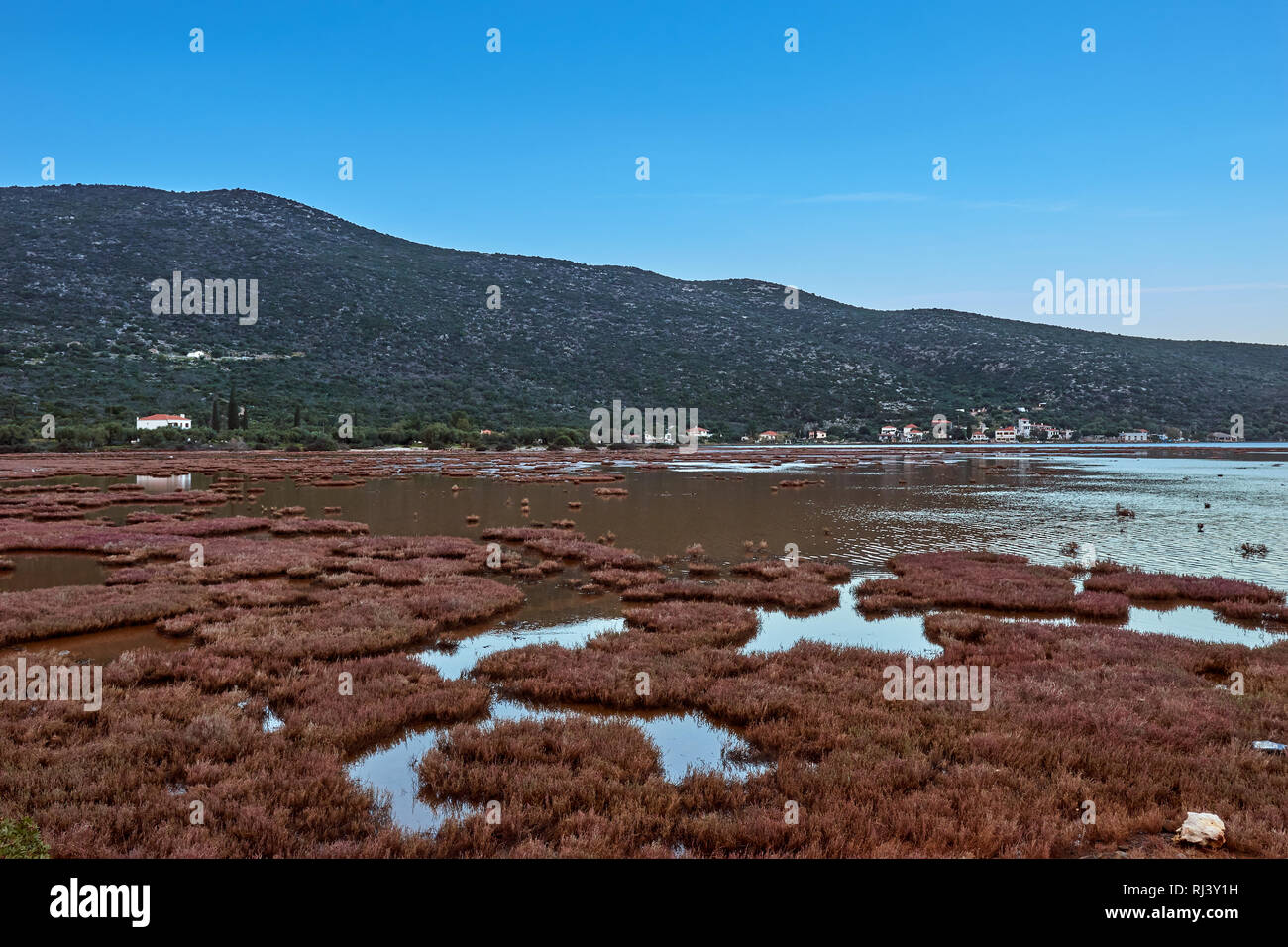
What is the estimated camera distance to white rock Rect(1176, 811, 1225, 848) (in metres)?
6.61

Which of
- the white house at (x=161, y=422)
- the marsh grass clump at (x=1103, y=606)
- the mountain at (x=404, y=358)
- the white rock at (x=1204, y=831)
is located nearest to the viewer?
the white rock at (x=1204, y=831)

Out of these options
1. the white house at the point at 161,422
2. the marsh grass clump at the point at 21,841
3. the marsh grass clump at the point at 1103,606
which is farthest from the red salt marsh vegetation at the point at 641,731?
the white house at the point at 161,422

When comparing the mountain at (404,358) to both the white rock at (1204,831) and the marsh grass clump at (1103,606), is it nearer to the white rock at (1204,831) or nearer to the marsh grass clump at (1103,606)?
the marsh grass clump at (1103,606)

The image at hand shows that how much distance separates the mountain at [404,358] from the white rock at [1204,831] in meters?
128

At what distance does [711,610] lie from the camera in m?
16.7

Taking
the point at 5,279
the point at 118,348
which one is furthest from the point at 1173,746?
the point at 5,279

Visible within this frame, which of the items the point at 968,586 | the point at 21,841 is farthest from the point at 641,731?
the point at 968,586

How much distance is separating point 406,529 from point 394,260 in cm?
19085

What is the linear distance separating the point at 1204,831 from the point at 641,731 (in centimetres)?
628

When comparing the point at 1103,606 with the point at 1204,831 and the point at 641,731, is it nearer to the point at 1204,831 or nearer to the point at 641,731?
the point at 1204,831

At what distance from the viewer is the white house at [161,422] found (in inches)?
4188

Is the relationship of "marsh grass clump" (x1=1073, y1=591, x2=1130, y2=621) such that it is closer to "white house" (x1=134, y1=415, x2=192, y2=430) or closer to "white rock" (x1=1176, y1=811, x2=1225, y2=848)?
"white rock" (x1=1176, y1=811, x2=1225, y2=848)

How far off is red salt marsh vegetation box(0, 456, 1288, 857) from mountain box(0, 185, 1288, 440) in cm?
11734
